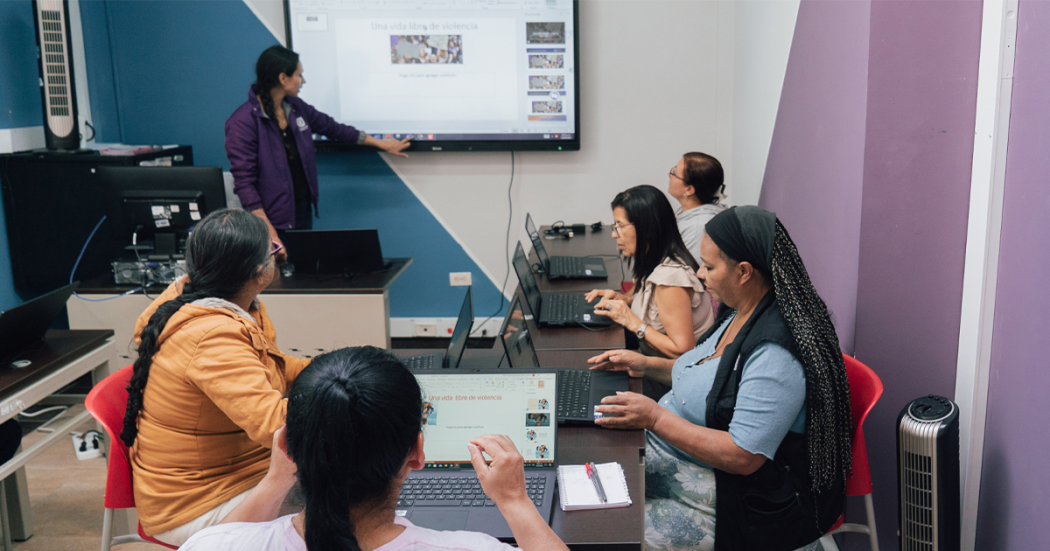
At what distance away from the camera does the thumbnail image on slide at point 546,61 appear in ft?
14.9

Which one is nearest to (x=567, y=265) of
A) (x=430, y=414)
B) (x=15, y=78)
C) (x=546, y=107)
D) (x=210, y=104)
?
(x=546, y=107)

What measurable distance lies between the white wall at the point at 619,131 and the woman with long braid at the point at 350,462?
11.4 feet

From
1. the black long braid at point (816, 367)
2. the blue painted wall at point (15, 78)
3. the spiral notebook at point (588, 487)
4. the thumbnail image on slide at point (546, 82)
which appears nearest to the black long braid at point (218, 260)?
the spiral notebook at point (588, 487)

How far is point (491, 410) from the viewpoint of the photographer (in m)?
1.62

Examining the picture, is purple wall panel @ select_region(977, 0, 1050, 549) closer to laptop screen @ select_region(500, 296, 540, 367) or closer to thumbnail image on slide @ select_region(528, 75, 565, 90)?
laptop screen @ select_region(500, 296, 540, 367)

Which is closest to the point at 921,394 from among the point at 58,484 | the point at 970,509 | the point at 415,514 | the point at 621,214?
the point at 970,509

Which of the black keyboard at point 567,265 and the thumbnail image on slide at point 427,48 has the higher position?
the thumbnail image on slide at point 427,48

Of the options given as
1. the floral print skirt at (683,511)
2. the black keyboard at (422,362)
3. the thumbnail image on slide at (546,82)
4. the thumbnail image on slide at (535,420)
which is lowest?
the floral print skirt at (683,511)

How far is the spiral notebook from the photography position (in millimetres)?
1532

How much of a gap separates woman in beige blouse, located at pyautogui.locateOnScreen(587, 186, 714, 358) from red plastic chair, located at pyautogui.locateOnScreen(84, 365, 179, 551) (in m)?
1.45

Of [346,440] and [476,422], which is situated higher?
[346,440]

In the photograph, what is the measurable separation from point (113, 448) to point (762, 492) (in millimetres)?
1514

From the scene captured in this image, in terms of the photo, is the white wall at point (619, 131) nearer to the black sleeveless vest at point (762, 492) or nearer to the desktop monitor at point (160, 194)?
the desktop monitor at point (160, 194)

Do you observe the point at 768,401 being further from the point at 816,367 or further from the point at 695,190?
the point at 695,190
